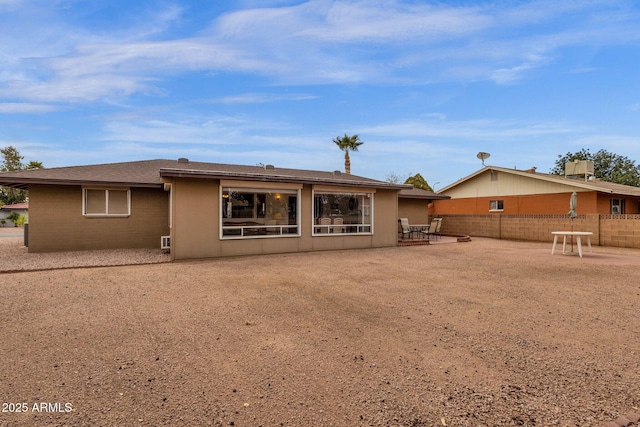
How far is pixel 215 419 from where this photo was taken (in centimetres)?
218

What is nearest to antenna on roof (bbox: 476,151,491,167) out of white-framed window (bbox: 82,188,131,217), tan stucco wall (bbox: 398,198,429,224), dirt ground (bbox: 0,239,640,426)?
tan stucco wall (bbox: 398,198,429,224)

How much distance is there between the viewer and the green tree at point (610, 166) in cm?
3442

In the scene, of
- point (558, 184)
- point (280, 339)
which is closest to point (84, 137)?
point (280, 339)

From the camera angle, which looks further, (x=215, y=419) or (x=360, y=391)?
(x=360, y=391)

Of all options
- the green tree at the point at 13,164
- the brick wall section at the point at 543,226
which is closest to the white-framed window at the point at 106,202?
the brick wall section at the point at 543,226

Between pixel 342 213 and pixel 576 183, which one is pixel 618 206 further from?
pixel 342 213

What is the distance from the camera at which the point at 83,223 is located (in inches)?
444

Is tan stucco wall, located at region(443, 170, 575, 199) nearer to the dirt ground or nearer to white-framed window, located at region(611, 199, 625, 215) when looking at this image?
white-framed window, located at region(611, 199, 625, 215)

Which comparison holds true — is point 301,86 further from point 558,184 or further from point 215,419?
point 215,419

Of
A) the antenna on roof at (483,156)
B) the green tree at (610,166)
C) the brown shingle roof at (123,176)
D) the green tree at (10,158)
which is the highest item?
the green tree at (10,158)

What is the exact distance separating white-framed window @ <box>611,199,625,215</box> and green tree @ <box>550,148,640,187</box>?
1972cm

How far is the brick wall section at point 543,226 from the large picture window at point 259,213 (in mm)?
12688

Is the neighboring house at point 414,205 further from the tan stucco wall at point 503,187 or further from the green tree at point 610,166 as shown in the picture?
the green tree at point 610,166

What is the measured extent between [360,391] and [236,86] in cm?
1823
